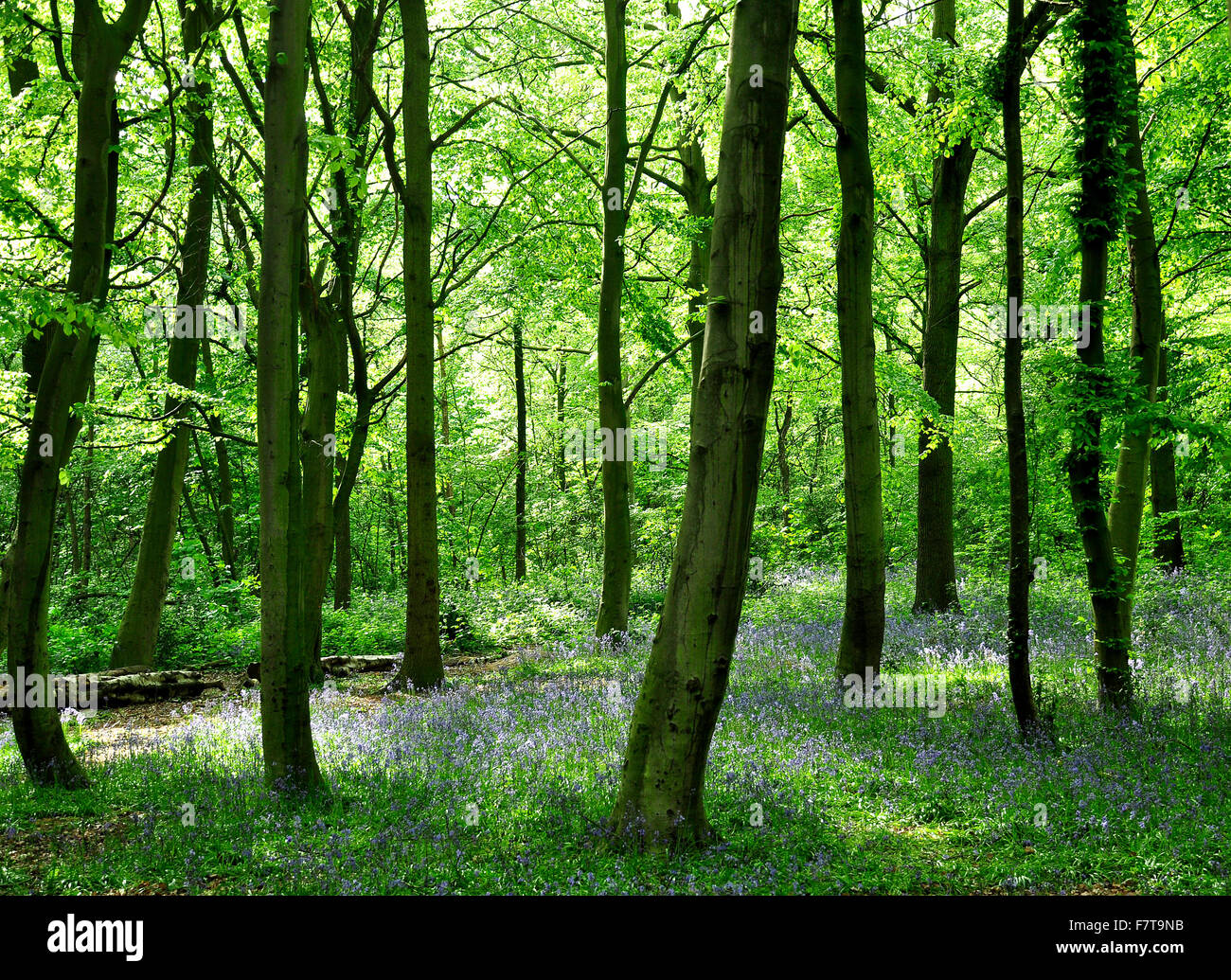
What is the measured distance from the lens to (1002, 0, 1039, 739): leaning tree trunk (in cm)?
722

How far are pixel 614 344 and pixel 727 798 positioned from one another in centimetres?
903

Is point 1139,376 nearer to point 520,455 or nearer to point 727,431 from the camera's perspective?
point 727,431

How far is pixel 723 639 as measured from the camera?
5285 millimetres

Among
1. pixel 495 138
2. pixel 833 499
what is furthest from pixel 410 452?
pixel 833 499

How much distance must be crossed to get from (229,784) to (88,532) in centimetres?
2877

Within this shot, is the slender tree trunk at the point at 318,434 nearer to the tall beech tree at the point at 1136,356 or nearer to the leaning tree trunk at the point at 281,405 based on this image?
the leaning tree trunk at the point at 281,405

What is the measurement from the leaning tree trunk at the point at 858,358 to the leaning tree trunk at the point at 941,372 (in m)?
4.70

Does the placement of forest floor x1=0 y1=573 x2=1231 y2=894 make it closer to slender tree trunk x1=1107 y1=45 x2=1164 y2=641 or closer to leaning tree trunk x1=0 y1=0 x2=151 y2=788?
leaning tree trunk x1=0 y1=0 x2=151 y2=788

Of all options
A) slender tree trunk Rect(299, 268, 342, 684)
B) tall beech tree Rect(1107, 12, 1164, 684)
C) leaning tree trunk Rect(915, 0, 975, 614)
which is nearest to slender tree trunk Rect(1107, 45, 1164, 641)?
tall beech tree Rect(1107, 12, 1164, 684)

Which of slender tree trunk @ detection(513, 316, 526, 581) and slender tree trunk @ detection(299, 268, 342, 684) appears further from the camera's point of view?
slender tree trunk @ detection(513, 316, 526, 581)

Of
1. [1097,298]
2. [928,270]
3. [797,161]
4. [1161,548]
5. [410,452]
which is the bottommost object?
[1161,548]

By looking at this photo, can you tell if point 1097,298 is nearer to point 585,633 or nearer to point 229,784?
point 229,784

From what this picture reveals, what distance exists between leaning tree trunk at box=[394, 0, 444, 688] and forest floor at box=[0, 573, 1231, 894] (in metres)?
1.82

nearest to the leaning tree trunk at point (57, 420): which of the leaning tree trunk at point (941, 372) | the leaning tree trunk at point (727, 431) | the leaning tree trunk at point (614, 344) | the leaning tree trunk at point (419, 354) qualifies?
the leaning tree trunk at point (419, 354)
